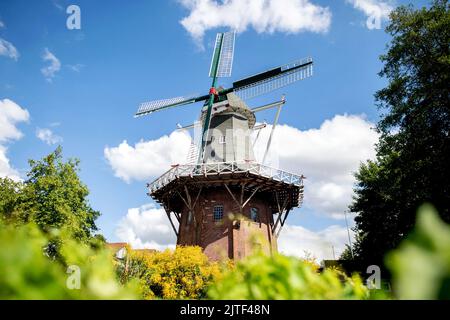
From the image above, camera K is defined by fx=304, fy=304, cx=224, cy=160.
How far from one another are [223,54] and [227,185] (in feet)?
53.9

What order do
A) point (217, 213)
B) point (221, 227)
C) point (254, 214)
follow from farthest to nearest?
point (254, 214) → point (217, 213) → point (221, 227)

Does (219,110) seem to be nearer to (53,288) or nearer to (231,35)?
(231,35)

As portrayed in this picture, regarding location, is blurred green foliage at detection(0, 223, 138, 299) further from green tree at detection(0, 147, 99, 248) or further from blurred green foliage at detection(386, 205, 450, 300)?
Result: green tree at detection(0, 147, 99, 248)

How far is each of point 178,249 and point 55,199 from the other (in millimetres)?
12946

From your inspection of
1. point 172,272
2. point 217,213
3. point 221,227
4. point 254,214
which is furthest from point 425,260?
point 254,214

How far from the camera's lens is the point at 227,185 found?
21.2 m

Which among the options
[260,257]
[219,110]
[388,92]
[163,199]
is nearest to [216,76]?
[219,110]

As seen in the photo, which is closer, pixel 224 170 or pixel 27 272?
pixel 27 272

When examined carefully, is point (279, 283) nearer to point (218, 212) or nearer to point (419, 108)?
point (419, 108)

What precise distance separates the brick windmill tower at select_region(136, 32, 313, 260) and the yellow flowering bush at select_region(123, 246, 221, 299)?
10.2 ft

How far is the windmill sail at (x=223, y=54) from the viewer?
30.5 meters

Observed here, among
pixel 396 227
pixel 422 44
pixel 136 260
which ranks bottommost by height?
pixel 136 260

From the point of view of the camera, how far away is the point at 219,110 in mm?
26844

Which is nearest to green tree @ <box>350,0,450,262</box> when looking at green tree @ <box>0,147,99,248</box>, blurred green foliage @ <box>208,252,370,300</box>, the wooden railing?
the wooden railing
